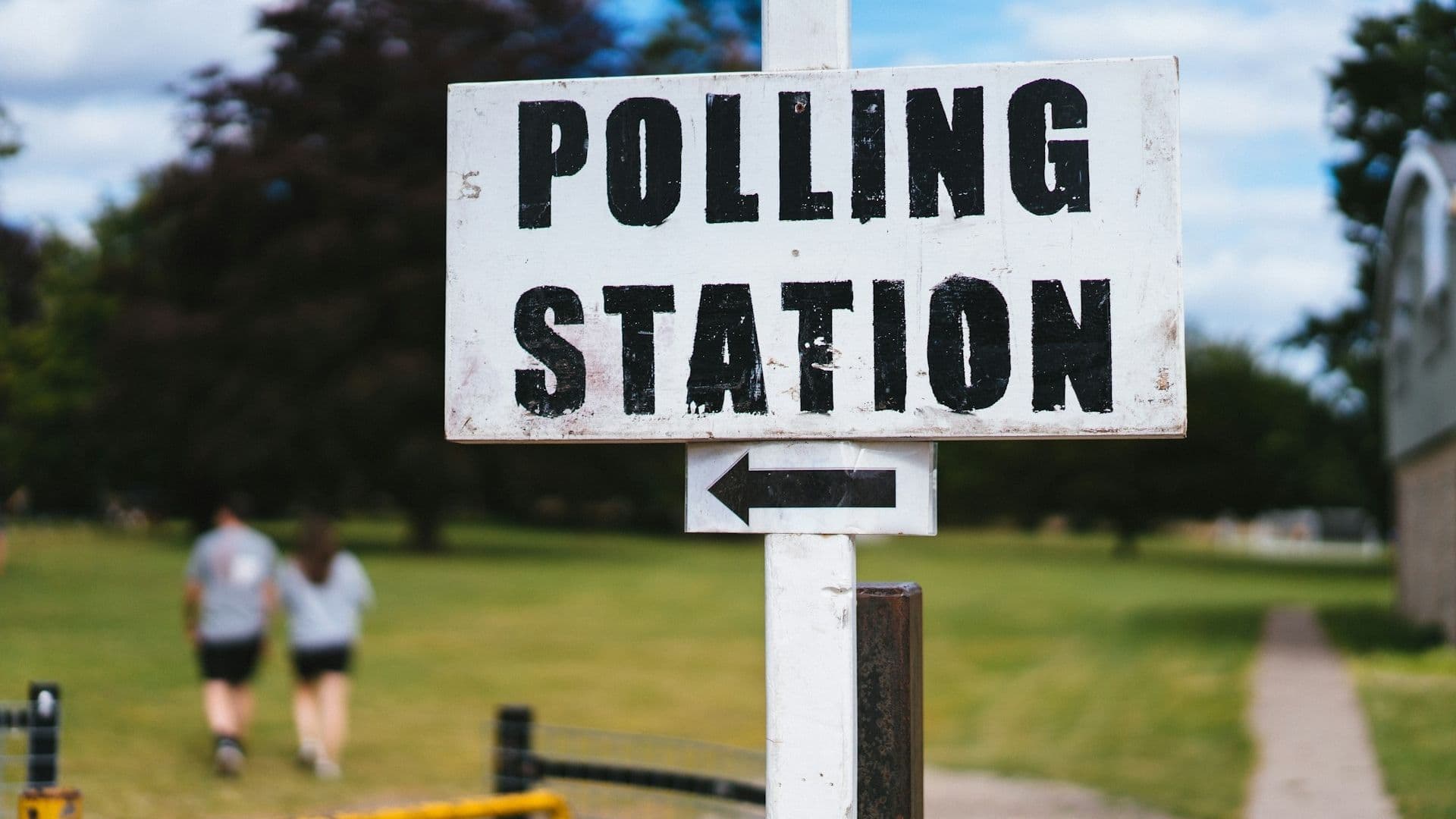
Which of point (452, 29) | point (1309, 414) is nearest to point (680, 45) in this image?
point (452, 29)

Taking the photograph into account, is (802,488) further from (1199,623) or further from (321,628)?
(1199,623)

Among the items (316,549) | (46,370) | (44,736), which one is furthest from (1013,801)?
(46,370)

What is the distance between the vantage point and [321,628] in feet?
33.8

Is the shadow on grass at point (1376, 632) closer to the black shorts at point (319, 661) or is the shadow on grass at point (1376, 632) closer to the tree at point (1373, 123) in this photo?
the tree at point (1373, 123)

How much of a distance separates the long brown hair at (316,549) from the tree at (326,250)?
2441 cm

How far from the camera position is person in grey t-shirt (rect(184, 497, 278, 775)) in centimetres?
1028

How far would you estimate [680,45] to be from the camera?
46.0 metres

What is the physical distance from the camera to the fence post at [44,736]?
495 cm

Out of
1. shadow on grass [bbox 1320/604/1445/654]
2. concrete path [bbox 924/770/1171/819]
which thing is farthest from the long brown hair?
shadow on grass [bbox 1320/604/1445/654]

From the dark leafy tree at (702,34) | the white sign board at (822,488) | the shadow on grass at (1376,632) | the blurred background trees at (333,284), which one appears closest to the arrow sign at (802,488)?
the white sign board at (822,488)

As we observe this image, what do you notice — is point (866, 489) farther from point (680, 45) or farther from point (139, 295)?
point (680, 45)

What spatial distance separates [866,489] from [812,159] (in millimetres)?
663

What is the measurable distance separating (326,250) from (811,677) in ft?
113

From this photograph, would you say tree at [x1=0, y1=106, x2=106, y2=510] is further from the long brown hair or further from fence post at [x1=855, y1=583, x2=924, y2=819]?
fence post at [x1=855, y1=583, x2=924, y2=819]
